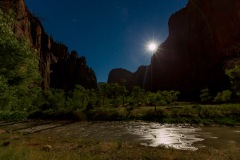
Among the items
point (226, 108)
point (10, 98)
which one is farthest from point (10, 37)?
point (226, 108)

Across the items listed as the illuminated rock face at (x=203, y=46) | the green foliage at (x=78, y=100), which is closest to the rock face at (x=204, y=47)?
the illuminated rock face at (x=203, y=46)

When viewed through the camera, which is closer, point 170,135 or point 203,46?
point 170,135

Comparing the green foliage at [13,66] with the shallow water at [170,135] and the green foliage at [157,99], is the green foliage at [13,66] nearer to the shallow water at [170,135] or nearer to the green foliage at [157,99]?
the shallow water at [170,135]

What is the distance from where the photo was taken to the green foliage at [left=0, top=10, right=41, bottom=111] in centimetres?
1360

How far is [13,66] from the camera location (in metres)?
17.3

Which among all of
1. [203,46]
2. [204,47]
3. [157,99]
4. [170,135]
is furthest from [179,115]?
[203,46]

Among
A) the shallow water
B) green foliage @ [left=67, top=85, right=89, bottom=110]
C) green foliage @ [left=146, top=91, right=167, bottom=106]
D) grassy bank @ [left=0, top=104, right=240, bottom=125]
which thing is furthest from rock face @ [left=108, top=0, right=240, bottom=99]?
the shallow water

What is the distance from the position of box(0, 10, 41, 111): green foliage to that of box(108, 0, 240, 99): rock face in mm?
133512

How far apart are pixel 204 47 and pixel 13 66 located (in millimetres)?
169682

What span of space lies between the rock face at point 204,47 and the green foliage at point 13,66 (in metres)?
134

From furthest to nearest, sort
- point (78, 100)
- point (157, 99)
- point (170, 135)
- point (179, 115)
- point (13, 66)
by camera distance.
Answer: point (78, 100) < point (157, 99) < point (179, 115) < point (170, 135) < point (13, 66)

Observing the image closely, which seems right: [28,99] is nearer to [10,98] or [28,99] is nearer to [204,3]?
[10,98]

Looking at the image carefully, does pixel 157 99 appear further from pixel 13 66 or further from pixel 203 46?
pixel 203 46

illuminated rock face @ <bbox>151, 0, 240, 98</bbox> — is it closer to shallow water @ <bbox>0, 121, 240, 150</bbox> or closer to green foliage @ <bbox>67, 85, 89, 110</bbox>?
green foliage @ <bbox>67, 85, 89, 110</bbox>
